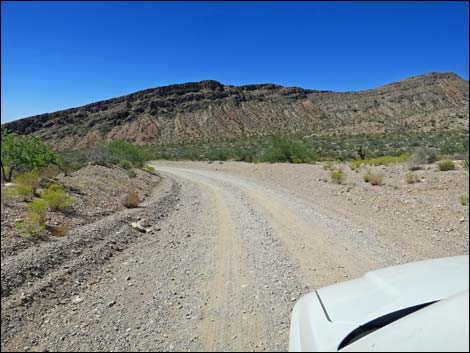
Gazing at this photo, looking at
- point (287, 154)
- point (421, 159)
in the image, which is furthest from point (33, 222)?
point (287, 154)

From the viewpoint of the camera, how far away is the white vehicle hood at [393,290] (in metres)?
1.92

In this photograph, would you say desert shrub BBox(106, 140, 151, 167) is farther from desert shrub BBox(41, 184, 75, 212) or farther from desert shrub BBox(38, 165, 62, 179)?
desert shrub BBox(41, 184, 75, 212)

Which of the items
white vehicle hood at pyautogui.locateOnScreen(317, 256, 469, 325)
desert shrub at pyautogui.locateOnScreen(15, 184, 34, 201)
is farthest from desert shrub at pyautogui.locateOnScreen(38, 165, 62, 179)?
white vehicle hood at pyautogui.locateOnScreen(317, 256, 469, 325)

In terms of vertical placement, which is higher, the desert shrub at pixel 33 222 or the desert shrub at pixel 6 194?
the desert shrub at pixel 6 194

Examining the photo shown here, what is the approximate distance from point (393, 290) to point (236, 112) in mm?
88521

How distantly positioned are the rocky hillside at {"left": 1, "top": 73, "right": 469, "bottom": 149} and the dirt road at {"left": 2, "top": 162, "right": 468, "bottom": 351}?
64.1 meters

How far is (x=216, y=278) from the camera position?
4574mm

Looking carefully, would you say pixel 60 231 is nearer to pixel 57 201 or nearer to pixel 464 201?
pixel 57 201

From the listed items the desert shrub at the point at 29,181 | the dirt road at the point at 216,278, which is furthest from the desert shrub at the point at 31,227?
the desert shrub at the point at 29,181

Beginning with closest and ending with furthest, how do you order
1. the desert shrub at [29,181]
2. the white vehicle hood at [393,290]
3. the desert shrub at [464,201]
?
the white vehicle hood at [393,290]
the desert shrub at [29,181]
the desert shrub at [464,201]

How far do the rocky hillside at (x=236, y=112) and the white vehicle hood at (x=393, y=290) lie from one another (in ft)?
225

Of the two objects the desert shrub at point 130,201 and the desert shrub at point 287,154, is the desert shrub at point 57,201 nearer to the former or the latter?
the desert shrub at point 130,201

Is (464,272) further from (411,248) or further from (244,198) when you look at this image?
(244,198)

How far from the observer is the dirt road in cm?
306
